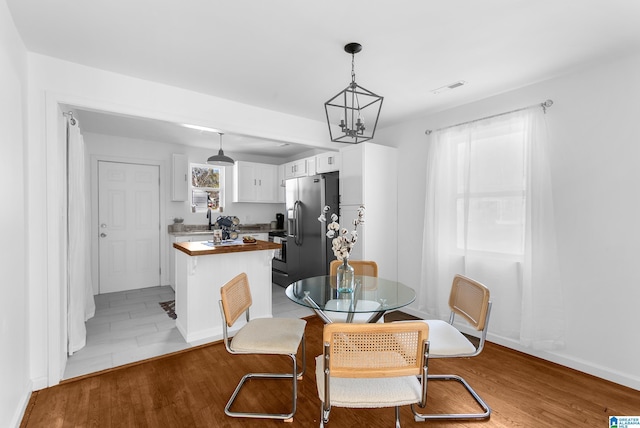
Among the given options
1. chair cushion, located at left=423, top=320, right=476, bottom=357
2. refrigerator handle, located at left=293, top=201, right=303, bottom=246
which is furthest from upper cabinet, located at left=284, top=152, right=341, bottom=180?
chair cushion, located at left=423, top=320, right=476, bottom=357

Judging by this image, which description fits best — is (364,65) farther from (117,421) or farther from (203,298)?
(117,421)

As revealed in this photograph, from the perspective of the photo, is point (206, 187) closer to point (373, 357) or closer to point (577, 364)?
point (373, 357)

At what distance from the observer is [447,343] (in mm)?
1977

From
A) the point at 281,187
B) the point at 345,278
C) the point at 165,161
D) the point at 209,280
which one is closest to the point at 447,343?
the point at 345,278

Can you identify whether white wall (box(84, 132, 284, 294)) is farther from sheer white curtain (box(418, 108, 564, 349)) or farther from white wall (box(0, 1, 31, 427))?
sheer white curtain (box(418, 108, 564, 349))

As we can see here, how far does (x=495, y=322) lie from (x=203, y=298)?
3.07 m

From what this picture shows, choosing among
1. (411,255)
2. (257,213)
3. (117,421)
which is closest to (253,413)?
(117,421)

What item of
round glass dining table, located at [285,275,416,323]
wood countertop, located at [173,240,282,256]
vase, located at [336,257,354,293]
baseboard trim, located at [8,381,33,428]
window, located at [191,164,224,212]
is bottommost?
baseboard trim, located at [8,381,33,428]

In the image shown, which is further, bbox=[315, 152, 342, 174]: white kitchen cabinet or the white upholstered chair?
bbox=[315, 152, 342, 174]: white kitchen cabinet

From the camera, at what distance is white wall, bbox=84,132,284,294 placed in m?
4.79

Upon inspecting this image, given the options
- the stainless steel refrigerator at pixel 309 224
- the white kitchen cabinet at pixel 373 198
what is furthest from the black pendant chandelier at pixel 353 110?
the stainless steel refrigerator at pixel 309 224

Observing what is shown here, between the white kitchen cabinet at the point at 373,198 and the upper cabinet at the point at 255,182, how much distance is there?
2.31 meters

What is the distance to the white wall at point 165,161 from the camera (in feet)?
15.7

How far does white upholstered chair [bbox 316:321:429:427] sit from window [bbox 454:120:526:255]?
218cm
